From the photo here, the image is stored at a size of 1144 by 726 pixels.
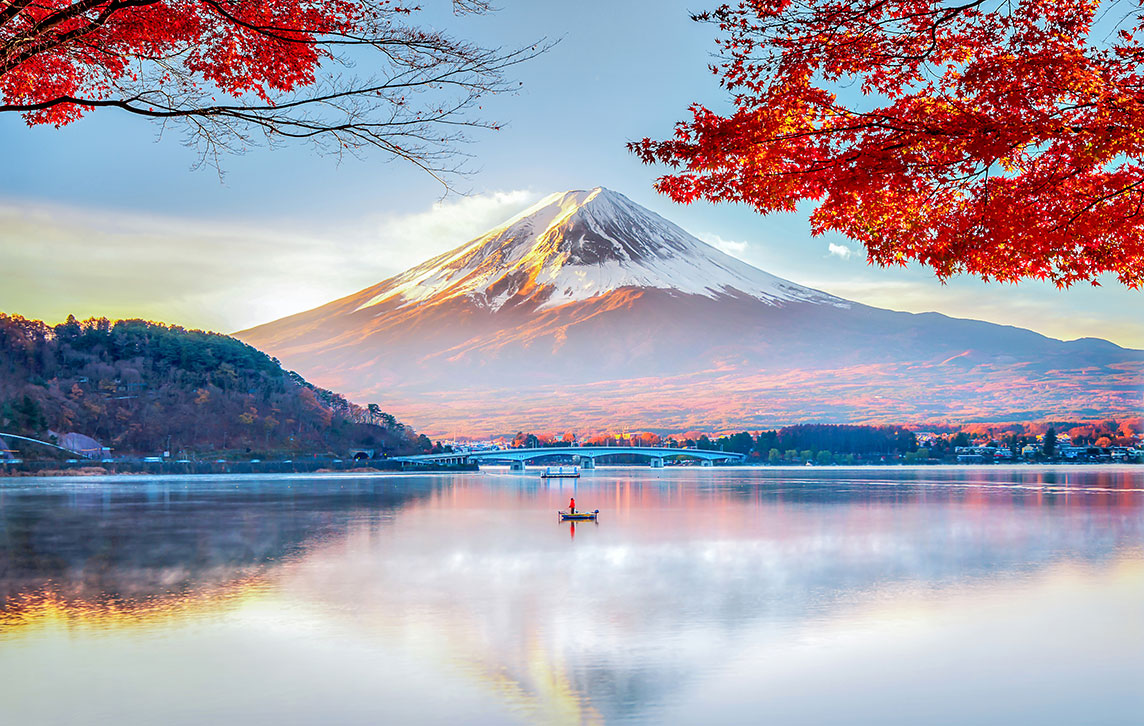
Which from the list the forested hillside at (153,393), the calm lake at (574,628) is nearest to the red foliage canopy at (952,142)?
the calm lake at (574,628)

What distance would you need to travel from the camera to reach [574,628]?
10.5 meters

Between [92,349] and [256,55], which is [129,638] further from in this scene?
[92,349]

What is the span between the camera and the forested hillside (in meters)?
93.1

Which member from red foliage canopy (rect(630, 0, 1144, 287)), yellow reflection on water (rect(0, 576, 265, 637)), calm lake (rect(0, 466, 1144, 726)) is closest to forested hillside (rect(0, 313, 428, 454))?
calm lake (rect(0, 466, 1144, 726))

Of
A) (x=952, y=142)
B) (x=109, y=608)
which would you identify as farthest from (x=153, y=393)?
(x=952, y=142)

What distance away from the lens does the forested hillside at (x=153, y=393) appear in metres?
93.1

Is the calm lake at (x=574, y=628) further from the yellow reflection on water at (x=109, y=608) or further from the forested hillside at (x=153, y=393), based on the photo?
the forested hillside at (x=153, y=393)

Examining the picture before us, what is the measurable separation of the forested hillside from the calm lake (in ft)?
261

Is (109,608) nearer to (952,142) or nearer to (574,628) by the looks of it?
(574,628)

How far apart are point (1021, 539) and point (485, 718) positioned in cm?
1628

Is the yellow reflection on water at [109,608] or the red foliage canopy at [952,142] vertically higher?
the red foliage canopy at [952,142]

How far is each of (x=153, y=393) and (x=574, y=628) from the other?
9828 centimetres

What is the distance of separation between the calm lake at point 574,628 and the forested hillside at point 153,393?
3134 inches

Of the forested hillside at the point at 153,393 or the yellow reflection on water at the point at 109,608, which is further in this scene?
the forested hillside at the point at 153,393
